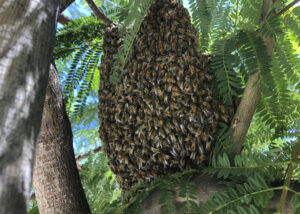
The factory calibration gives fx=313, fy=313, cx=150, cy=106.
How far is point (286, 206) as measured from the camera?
0.77 meters

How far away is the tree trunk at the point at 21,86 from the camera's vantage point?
1.22 feet

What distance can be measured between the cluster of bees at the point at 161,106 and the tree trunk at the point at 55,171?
6.0 inches

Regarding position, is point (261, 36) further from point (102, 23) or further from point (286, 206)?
point (102, 23)

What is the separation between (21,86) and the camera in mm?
423

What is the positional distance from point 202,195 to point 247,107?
306 millimetres

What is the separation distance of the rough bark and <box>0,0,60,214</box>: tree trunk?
57 centimetres

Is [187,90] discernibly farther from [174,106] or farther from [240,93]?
[240,93]

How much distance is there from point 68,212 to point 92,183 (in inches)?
29.1

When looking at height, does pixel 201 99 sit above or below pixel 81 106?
below

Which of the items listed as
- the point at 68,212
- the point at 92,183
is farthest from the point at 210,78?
the point at 92,183

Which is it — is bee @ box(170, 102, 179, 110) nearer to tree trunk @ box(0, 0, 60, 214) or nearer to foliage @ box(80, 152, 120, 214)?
tree trunk @ box(0, 0, 60, 214)

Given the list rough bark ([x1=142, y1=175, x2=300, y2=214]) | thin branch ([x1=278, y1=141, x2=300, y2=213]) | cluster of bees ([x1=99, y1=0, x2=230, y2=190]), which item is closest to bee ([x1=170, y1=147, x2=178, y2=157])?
cluster of bees ([x1=99, y1=0, x2=230, y2=190])

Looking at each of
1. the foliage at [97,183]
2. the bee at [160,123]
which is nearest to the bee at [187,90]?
the bee at [160,123]

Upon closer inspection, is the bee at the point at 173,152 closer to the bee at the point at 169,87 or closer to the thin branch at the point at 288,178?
the bee at the point at 169,87
